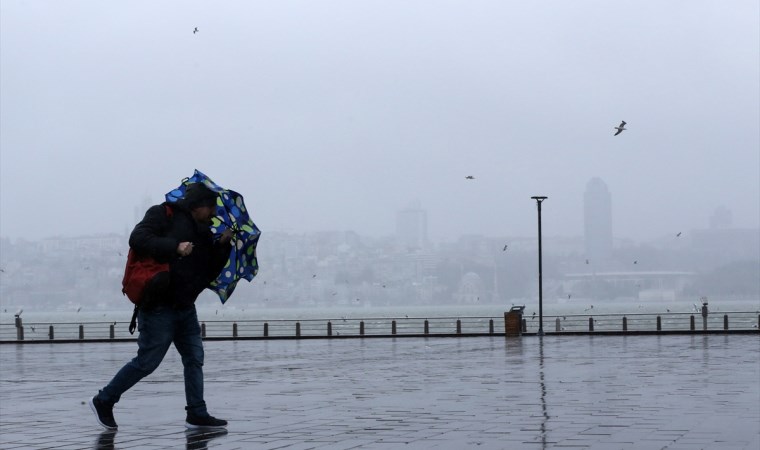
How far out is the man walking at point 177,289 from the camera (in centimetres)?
870

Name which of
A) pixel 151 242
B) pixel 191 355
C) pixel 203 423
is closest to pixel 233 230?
pixel 151 242

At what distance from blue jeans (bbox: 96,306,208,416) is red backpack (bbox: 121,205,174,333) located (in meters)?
0.20

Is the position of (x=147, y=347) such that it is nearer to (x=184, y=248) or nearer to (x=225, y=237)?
(x=184, y=248)

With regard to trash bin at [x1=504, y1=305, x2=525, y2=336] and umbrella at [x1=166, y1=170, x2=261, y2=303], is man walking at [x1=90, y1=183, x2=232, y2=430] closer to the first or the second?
umbrella at [x1=166, y1=170, x2=261, y2=303]

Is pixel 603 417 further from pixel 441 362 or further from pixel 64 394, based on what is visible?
pixel 441 362

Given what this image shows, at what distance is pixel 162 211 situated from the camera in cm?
898

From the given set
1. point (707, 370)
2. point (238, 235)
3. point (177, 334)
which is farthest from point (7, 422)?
point (707, 370)

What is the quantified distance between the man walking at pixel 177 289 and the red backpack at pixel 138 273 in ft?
0.15

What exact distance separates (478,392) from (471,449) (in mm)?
5615

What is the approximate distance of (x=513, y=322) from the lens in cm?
3856

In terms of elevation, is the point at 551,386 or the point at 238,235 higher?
the point at 238,235

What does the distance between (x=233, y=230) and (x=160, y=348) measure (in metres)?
1.06

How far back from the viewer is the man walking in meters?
8.70

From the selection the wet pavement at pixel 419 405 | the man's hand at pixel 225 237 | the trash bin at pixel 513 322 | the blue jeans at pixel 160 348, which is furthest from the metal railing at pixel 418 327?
the man's hand at pixel 225 237
